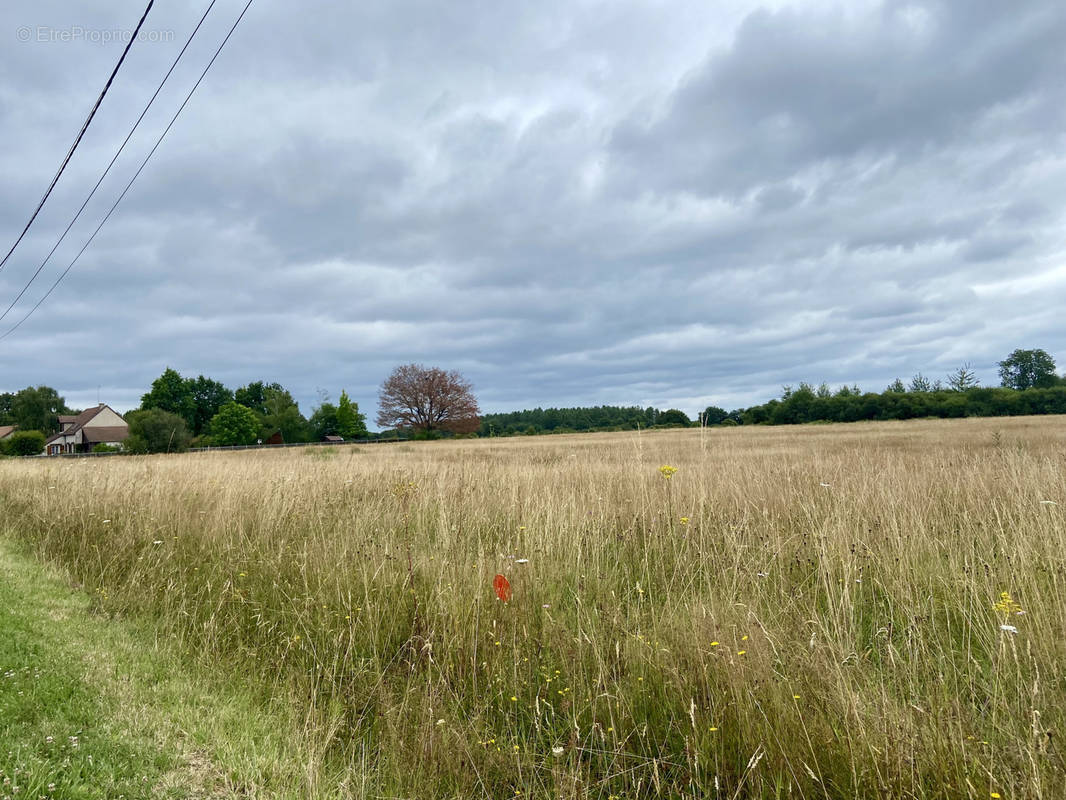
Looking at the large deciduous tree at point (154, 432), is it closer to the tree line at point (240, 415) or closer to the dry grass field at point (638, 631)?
the tree line at point (240, 415)

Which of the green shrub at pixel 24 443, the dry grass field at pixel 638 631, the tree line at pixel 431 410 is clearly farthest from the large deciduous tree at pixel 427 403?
the dry grass field at pixel 638 631

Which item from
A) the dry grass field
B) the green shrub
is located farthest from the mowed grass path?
the green shrub

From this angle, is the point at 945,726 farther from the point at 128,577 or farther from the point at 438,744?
the point at 128,577

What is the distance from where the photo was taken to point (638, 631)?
3.81 metres

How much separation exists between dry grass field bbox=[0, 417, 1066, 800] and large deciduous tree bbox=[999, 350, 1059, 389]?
89207 millimetres

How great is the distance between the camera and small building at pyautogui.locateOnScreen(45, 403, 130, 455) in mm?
77750

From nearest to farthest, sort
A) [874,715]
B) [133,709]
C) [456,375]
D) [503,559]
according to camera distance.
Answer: [874,715]
[133,709]
[503,559]
[456,375]

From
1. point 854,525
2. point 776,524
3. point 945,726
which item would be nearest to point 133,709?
point 945,726

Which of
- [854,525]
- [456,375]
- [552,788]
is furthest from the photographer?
[456,375]

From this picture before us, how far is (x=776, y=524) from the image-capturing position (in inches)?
248

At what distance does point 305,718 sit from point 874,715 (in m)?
3.14

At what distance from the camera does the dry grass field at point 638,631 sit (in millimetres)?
2705

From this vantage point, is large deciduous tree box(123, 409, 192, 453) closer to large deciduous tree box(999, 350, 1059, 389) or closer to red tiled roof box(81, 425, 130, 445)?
red tiled roof box(81, 425, 130, 445)

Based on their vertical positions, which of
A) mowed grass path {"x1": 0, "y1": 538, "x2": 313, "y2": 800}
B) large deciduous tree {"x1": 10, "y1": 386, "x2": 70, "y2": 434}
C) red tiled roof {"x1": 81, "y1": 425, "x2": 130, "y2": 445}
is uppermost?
large deciduous tree {"x1": 10, "y1": 386, "x2": 70, "y2": 434}
